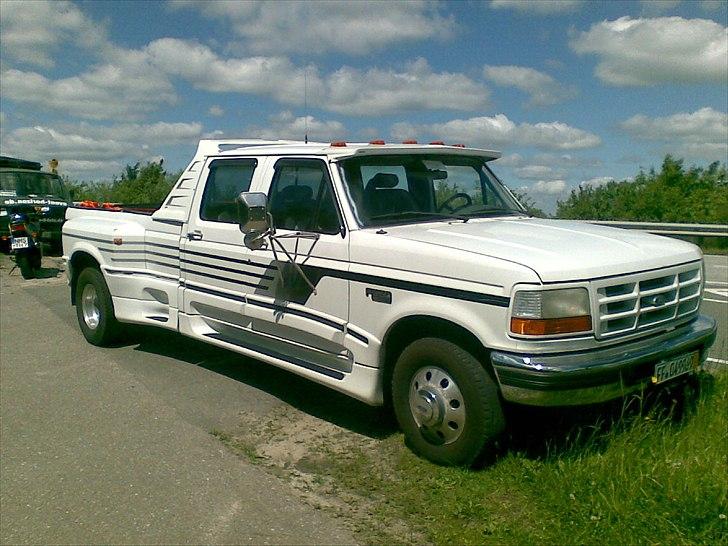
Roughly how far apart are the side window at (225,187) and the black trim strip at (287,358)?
1012 millimetres

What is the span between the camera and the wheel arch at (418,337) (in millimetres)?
4203

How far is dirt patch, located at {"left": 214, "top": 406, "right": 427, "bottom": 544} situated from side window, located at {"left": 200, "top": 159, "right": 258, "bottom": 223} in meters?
1.74

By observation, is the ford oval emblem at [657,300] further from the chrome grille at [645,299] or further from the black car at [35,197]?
the black car at [35,197]

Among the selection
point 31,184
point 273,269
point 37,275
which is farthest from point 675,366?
point 31,184

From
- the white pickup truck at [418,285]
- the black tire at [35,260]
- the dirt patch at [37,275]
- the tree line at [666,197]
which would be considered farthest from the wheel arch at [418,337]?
the tree line at [666,197]

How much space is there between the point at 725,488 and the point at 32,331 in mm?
7707

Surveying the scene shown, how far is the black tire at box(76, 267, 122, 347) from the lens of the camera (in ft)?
24.2

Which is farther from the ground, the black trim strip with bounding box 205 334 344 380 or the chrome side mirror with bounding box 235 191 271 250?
the chrome side mirror with bounding box 235 191 271 250

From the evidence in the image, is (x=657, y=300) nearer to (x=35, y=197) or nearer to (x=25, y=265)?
(x=25, y=265)

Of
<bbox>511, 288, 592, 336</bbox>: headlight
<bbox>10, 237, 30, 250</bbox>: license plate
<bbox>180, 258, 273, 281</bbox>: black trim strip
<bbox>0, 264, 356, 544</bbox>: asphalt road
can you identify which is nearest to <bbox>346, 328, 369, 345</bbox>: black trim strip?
<bbox>180, 258, 273, 281</bbox>: black trim strip

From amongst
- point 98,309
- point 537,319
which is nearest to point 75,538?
point 537,319

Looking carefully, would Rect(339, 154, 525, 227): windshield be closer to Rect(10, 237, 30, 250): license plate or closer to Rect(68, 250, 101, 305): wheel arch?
Rect(68, 250, 101, 305): wheel arch

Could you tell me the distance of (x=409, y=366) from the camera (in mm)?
4477

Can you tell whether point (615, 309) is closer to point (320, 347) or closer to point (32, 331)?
point (320, 347)
